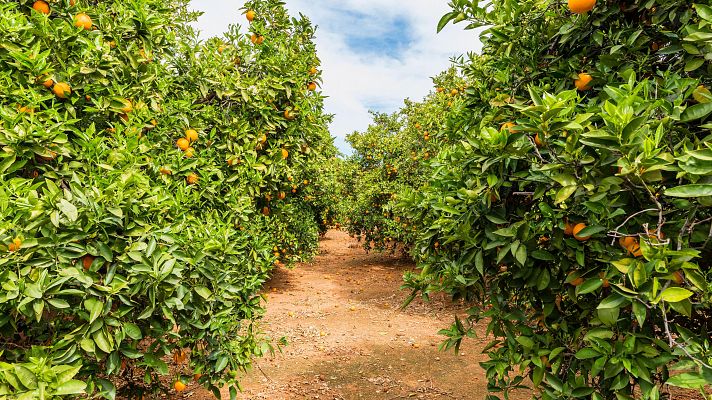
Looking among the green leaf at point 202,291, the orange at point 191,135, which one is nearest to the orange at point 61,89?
the orange at point 191,135

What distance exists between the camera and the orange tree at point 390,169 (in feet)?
31.6

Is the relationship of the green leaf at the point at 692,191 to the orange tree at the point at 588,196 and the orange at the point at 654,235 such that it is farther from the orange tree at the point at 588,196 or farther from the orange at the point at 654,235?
the orange at the point at 654,235

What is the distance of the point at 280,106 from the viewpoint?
536 cm

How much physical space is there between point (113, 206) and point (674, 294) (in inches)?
97.8

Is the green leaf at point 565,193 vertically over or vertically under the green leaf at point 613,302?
over

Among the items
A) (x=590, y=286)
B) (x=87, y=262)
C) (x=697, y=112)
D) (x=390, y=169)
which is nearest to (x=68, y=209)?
(x=87, y=262)

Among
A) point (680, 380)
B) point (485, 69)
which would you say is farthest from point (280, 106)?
point (680, 380)

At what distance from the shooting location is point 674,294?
139 centimetres

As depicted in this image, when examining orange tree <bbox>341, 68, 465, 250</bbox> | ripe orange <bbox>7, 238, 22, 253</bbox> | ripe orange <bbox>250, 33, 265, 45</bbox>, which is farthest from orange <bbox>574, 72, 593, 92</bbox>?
orange tree <bbox>341, 68, 465, 250</bbox>

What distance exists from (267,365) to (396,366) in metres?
1.67

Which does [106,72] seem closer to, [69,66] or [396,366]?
[69,66]

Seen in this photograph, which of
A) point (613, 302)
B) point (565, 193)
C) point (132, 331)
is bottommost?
point (132, 331)

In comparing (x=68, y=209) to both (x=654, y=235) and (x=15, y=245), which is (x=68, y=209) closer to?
(x=15, y=245)

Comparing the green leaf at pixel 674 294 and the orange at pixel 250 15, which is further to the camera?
the orange at pixel 250 15
